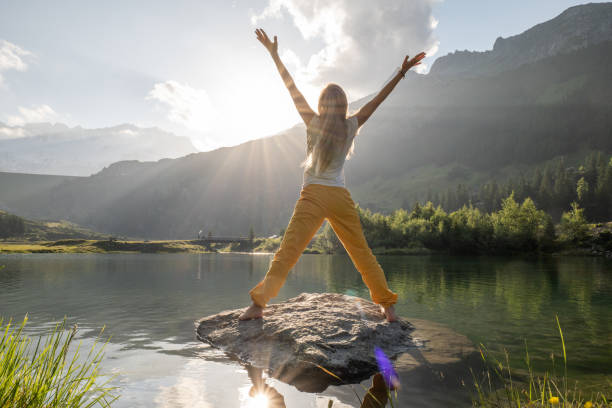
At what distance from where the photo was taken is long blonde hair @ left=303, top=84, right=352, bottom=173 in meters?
5.62

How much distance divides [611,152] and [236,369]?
888 feet

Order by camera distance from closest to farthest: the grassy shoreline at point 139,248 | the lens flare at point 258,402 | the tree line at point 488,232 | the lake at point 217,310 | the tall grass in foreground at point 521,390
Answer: the tall grass in foreground at point 521,390 → the lens flare at point 258,402 → the lake at point 217,310 → the grassy shoreline at point 139,248 → the tree line at point 488,232

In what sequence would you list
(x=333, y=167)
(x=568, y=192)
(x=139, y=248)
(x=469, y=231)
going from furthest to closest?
(x=568, y=192)
(x=139, y=248)
(x=469, y=231)
(x=333, y=167)

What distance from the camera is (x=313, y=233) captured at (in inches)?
227

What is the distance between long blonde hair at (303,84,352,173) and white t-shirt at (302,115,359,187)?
0.12ft

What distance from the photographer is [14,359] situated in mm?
2141

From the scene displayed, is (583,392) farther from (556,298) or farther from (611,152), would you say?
(611,152)

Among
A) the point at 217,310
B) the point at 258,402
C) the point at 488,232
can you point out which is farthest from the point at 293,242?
the point at 488,232

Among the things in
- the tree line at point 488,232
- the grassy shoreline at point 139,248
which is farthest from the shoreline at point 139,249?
the tree line at point 488,232

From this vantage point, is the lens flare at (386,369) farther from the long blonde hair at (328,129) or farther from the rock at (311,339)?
the long blonde hair at (328,129)

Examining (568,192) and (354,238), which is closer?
(354,238)

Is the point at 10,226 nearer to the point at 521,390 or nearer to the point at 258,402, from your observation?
the point at 258,402

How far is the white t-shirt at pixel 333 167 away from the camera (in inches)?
226

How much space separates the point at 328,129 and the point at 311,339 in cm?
339
